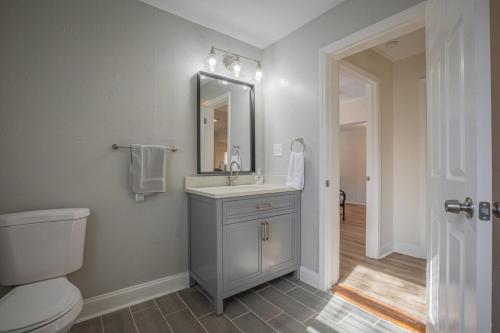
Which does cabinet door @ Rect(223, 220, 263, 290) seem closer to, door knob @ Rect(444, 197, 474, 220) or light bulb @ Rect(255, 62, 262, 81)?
door knob @ Rect(444, 197, 474, 220)

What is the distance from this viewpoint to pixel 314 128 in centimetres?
209

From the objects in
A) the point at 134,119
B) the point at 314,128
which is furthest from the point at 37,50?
the point at 314,128

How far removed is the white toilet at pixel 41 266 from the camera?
1.05m

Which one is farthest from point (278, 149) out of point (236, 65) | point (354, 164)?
point (354, 164)

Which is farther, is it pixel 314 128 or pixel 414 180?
pixel 414 180

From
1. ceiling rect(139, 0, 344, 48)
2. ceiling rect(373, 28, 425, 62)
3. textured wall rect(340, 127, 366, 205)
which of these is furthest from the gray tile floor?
textured wall rect(340, 127, 366, 205)

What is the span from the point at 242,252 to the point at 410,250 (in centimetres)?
216

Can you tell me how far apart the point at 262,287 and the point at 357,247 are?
161cm

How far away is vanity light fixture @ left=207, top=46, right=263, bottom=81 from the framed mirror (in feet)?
0.28

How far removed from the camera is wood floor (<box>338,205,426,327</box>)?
1.80 m

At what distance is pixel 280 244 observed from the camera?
2061 mm

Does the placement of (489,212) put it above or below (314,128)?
below

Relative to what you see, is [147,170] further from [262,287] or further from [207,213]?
[262,287]

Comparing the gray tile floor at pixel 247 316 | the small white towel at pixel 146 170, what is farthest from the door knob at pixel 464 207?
the small white towel at pixel 146 170
